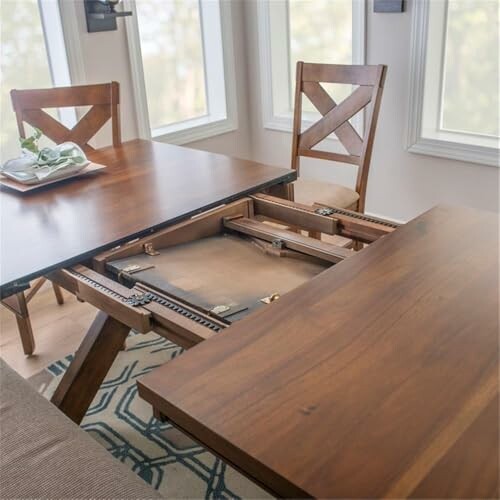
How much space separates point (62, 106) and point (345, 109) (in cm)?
114

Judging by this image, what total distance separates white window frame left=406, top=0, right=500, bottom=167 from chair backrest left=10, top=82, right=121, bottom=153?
4.47ft

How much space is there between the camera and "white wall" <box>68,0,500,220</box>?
106 inches

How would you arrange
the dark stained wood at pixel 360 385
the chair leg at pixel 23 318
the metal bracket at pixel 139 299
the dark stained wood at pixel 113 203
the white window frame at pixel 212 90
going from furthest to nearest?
the white window frame at pixel 212 90 < the chair leg at pixel 23 318 < the dark stained wood at pixel 113 203 < the metal bracket at pixel 139 299 < the dark stained wood at pixel 360 385

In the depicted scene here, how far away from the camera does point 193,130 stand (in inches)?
128

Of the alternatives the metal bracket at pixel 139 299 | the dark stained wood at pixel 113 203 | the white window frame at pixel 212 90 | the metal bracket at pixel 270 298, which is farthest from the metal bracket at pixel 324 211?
the white window frame at pixel 212 90

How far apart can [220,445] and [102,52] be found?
8.00 feet

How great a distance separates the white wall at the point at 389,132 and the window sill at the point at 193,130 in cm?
5

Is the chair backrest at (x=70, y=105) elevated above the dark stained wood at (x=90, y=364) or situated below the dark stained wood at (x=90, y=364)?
above

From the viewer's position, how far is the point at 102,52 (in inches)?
108

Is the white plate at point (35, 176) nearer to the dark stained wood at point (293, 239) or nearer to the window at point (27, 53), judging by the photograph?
Answer: the dark stained wood at point (293, 239)

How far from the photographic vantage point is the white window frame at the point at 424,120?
101 inches

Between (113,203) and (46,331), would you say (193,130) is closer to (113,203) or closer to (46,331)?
(46,331)

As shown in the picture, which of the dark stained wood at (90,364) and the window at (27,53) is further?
the window at (27,53)

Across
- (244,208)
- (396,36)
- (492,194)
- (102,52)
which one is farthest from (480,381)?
(102,52)
